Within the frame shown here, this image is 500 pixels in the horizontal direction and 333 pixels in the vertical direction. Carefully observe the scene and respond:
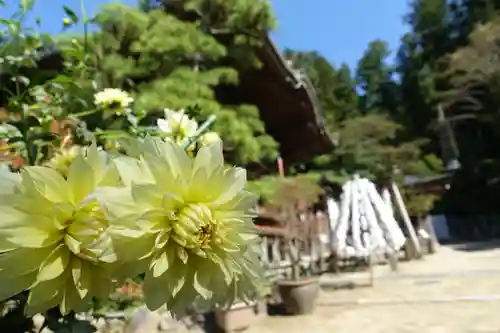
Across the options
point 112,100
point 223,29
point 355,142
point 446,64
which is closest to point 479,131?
point 446,64

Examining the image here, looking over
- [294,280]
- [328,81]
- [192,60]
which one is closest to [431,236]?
[294,280]

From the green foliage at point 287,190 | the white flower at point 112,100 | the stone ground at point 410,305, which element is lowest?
the stone ground at point 410,305

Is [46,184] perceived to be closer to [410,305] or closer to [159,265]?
[159,265]

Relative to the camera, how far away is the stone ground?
477 centimetres

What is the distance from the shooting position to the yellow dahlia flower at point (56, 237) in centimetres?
23

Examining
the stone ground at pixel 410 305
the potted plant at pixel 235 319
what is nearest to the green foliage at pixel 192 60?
the potted plant at pixel 235 319

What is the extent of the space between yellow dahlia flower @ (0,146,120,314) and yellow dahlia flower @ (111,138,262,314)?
0.02 metres

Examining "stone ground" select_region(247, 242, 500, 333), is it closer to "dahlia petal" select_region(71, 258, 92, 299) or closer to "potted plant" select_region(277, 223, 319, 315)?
"potted plant" select_region(277, 223, 319, 315)

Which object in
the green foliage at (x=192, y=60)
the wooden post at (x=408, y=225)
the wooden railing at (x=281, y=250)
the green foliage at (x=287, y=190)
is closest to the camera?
the green foliage at (x=192, y=60)

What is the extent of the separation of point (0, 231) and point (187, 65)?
447 cm

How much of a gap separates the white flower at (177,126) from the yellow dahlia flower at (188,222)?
17 centimetres

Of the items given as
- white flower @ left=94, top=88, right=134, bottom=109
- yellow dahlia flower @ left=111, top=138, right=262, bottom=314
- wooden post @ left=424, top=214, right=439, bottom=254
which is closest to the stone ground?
wooden post @ left=424, top=214, right=439, bottom=254

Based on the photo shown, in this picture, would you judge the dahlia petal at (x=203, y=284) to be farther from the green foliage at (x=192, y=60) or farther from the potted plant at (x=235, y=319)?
the potted plant at (x=235, y=319)

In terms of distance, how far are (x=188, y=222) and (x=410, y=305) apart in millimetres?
6007
